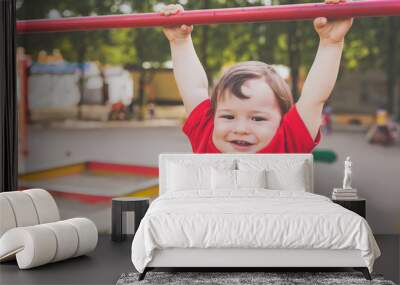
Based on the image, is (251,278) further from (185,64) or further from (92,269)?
(185,64)

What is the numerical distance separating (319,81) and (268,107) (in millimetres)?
641

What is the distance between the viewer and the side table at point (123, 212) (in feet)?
22.5

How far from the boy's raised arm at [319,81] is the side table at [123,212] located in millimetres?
1993

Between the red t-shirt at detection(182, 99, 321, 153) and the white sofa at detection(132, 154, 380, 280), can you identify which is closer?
A: the white sofa at detection(132, 154, 380, 280)

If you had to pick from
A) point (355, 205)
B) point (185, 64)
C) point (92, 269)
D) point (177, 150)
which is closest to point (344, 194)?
point (355, 205)

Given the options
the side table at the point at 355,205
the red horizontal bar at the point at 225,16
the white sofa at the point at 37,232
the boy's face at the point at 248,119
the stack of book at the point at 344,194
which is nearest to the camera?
the white sofa at the point at 37,232

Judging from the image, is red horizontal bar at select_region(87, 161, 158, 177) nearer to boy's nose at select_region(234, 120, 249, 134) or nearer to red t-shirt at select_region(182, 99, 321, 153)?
red t-shirt at select_region(182, 99, 321, 153)

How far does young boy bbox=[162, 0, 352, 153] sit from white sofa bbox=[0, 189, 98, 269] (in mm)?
2004

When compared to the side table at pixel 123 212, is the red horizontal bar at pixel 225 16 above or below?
above

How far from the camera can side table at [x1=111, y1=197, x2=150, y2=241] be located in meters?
6.85

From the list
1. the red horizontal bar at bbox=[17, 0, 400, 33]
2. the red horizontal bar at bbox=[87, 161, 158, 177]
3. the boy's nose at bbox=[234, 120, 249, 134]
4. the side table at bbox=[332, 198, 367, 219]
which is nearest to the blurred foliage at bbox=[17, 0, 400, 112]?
the red horizontal bar at bbox=[17, 0, 400, 33]

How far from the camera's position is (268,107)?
726cm

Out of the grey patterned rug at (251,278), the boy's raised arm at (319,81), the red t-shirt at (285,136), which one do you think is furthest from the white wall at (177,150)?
the grey patterned rug at (251,278)

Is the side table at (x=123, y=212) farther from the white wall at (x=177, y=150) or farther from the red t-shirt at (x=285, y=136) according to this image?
the red t-shirt at (x=285, y=136)
